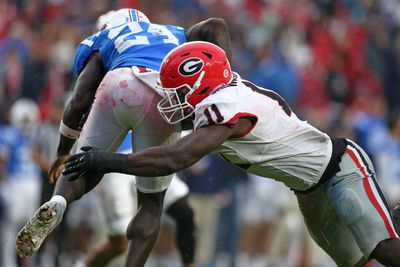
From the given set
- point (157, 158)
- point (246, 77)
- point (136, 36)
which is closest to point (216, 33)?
point (136, 36)

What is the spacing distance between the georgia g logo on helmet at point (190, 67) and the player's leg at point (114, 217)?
92.1 inches

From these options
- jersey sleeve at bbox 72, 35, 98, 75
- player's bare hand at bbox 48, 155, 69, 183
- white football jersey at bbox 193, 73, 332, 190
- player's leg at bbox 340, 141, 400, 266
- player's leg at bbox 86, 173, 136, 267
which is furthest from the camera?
player's leg at bbox 86, 173, 136, 267

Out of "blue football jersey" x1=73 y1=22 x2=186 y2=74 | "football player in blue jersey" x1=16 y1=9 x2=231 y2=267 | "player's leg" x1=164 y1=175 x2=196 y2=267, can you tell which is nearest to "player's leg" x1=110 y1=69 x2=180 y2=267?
"football player in blue jersey" x1=16 y1=9 x2=231 y2=267

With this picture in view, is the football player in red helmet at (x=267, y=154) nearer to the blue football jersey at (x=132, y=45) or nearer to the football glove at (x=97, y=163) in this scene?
the football glove at (x=97, y=163)

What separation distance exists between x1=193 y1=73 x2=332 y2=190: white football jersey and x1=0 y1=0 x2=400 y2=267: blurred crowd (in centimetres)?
419

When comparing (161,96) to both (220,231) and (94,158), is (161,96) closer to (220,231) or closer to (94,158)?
(94,158)

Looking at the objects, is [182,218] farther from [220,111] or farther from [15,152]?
[15,152]

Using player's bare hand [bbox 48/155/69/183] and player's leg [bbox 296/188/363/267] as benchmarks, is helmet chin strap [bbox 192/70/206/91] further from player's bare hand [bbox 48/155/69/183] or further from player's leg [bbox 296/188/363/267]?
player's bare hand [bbox 48/155/69/183]

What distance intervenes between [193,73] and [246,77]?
682cm

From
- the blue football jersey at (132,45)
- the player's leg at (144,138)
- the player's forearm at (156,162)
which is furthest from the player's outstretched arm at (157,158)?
the blue football jersey at (132,45)

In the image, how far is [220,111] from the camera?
505 centimetres

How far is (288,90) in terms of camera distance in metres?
12.1

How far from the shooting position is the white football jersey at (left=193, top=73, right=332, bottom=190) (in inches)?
201

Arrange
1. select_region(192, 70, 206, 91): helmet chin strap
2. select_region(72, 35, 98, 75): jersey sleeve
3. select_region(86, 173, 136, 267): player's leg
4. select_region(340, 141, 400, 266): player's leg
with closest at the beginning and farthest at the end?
select_region(192, 70, 206, 91): helmet chin strap → select_region(340, 141, 400, 266): player's leg → select_region(72, 35, 98, 75): jersey sleeve → select_region(86, 173, 136, 267): player's leg
